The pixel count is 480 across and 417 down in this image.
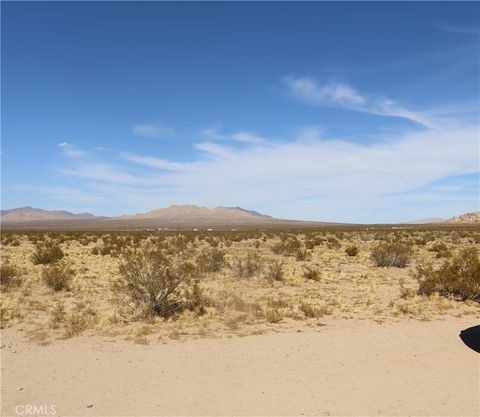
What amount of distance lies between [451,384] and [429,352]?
1501 millimetres

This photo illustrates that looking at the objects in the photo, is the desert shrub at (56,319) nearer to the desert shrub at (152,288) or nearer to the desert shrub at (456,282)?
the desert shrub at (152,288)

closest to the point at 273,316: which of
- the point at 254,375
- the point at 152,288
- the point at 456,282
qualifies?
the point at 152,288

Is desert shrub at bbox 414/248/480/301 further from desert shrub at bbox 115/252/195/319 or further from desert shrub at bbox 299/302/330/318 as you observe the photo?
desert shrub at bbox 115/252/195/319

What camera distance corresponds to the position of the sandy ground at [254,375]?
5.48 meters

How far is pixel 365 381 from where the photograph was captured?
6.23 metres

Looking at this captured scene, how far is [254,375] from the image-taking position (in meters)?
6.54

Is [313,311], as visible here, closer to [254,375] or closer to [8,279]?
[254,375]

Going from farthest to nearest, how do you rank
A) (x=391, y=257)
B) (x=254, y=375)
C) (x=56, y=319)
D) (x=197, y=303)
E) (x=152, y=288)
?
1. (x=391, y=257)
2. (x=197, y=303)
3. (x=152, y=288)
4. (x=56, y=319)
5. (x=254, y=375)

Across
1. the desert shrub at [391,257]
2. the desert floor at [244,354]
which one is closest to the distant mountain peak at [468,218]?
the desert shrub at [391,257]

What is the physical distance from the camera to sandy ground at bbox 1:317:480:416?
18.0 ft

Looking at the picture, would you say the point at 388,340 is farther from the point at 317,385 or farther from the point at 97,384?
the point at 97,384

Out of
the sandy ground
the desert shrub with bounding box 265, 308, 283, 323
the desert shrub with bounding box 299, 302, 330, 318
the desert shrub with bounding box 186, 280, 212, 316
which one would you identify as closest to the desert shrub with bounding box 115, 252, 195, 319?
the desert shrub with bounding box 186, 280, 212, 316

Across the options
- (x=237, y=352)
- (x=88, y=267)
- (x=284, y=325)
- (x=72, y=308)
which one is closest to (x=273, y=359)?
(x=237, y=352)

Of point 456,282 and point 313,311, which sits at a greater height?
point 456,282
